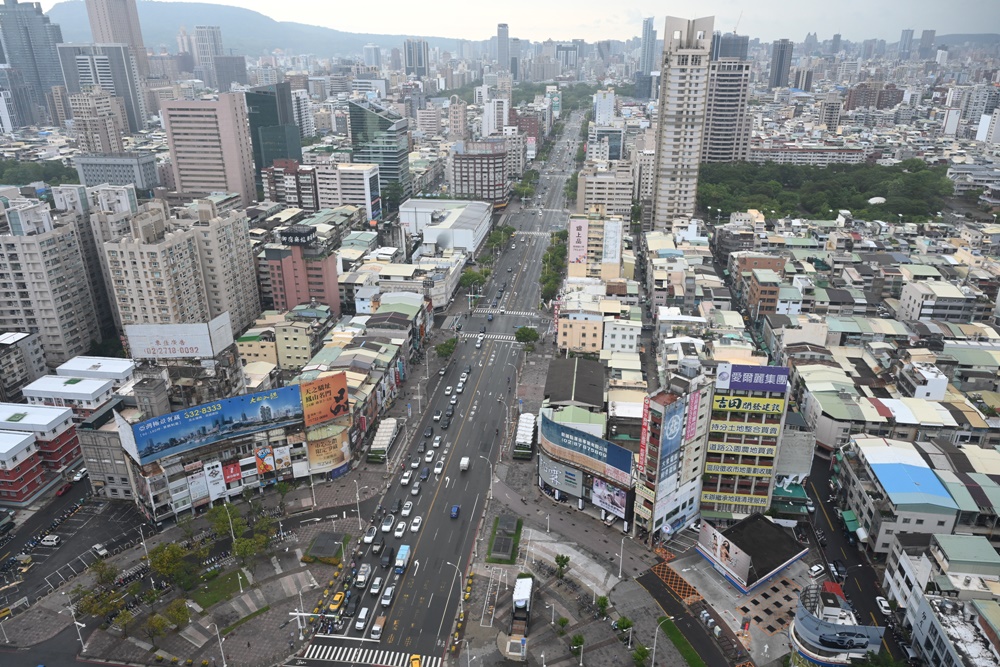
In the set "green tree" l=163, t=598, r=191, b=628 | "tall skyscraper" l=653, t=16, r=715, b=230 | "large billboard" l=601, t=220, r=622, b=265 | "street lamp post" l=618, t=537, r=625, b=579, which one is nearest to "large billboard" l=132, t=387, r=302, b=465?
"green tree" l=163, t=598, r=191, b=628

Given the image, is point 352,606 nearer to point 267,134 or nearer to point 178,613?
point 178,613

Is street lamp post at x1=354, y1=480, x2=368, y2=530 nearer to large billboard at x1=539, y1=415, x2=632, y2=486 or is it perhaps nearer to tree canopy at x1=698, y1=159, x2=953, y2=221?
large billboard at x1=539, y1=415, x2=632, y2=486

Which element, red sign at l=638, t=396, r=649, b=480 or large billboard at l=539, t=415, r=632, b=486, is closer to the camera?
red sign at l=638, t=396, r=649, b=480

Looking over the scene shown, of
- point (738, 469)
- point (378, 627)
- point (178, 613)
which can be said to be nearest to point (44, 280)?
point (178, 613)

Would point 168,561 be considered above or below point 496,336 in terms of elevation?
above

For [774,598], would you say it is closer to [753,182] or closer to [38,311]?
[38,311]

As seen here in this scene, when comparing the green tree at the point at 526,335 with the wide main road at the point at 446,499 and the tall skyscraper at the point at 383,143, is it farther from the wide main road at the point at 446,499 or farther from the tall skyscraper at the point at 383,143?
the tall skyscraper at the point at 383,143
